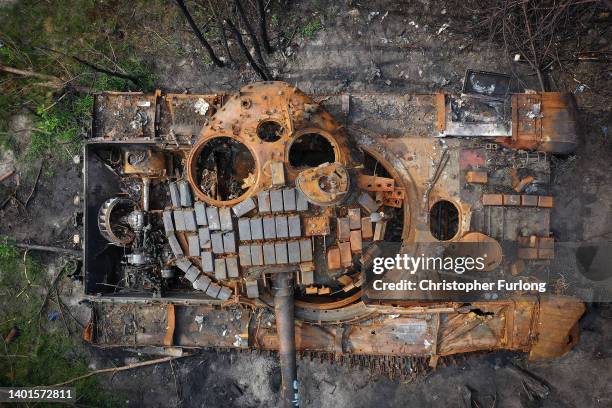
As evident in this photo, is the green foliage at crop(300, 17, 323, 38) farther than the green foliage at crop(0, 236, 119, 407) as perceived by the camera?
No

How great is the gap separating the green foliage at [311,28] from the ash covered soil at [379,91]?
0.03m

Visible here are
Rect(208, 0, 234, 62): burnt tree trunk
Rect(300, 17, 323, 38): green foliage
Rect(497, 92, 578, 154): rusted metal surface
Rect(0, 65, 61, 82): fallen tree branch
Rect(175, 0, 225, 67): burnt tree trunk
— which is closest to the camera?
Rect(497, 92, 578, 154): rusted metal surface

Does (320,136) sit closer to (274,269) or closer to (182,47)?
(274,269)

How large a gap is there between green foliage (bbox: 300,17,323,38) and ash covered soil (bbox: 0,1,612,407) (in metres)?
0.03

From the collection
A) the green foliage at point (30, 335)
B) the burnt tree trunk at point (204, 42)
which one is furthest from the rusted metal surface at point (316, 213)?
the green foliage at point (30, 335)

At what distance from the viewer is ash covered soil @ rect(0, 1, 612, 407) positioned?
896cm

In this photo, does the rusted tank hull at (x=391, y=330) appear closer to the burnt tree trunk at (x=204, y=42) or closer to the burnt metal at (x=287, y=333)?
the burnt metal at (x=287, y=333)

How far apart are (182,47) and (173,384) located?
6417mm

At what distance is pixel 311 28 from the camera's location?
366 inches

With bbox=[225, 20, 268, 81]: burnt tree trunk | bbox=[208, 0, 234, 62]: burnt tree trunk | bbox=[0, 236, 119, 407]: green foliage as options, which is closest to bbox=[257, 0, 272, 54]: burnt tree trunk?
bbox=[225, 20, 268, 81]: burnt tree trunk

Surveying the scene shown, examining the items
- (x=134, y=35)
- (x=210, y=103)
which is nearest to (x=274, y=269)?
(x=210, y=103)

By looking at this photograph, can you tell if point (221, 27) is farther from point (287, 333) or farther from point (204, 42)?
point (287, 333)

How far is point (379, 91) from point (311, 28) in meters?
1.75

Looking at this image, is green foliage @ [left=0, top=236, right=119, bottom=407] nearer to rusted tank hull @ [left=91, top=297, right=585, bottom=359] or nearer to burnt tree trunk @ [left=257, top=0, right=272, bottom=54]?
rusted tank hull @ [left=91, top=297, right=585, bottom=359]
